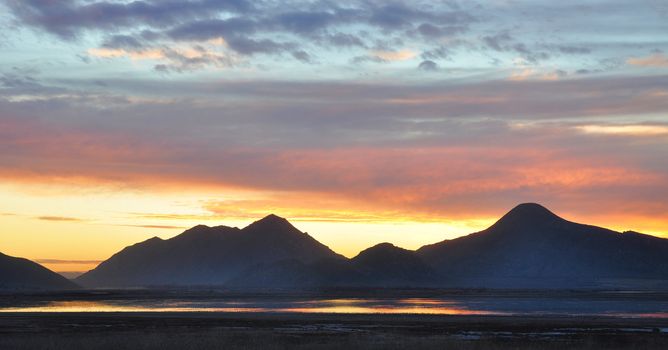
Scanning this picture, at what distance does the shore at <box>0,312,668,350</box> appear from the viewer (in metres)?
60.7

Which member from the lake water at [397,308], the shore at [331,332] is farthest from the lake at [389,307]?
the shore at [331,332]

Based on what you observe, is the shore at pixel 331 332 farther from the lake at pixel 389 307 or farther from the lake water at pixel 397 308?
the lake water at pixel 397 308

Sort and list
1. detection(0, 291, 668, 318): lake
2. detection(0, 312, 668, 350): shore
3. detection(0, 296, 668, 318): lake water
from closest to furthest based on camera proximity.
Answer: detection(0, 312, 668, 350): shore
detection(0, 296, 668, 318): lake water
detection(0, 291, 668, 318): lake

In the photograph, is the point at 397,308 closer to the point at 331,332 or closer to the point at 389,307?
the point at 389,307

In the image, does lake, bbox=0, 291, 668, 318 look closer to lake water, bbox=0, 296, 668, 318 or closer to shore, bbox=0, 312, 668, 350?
lake water, bbox=0, 296, 668, 318

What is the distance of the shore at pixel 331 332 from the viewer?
60.7 m

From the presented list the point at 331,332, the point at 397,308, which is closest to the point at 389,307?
the point at 397,308

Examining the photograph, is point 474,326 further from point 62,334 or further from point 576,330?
point 62,334

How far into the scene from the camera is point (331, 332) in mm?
72938

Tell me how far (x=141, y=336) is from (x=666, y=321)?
170ft

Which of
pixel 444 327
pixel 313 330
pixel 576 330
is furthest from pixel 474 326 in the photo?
pixel 313 330

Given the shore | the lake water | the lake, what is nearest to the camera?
the shore

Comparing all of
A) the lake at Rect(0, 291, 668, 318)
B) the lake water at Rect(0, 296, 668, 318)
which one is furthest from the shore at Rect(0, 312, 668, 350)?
the lake water at Rect(0, 296, 668, 318)

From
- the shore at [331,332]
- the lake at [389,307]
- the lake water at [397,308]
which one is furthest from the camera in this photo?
the lake at [389,307]
